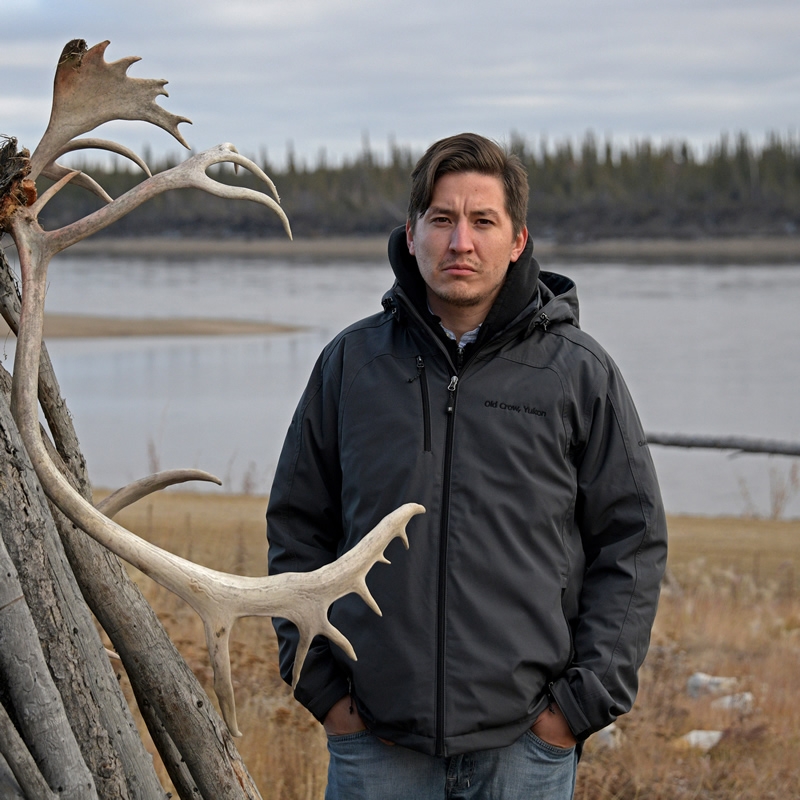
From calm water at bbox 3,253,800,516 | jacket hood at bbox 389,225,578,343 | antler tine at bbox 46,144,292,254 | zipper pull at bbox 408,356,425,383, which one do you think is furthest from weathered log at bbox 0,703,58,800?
calm water at bbox 3,253,800,516

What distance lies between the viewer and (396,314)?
92.7 inches

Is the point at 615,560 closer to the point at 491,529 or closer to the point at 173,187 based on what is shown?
the point at 491,529

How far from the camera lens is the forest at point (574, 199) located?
60812 millimetres

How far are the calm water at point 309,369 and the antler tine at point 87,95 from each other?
462cm

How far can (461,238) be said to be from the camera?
2.19 metres

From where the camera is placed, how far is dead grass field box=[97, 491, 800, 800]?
3635 mm

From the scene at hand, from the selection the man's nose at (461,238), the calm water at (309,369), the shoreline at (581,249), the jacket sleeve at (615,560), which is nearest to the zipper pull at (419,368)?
the man's nose at (461,238)

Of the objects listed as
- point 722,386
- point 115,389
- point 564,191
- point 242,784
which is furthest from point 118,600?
point 564,191

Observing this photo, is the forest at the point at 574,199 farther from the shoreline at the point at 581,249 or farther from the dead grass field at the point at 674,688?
the dead grass field at the point at 674,688

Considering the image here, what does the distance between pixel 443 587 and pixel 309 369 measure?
65.0 feet

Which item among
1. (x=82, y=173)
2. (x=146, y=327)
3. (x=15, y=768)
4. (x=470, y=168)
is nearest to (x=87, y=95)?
(x=82, y=173)

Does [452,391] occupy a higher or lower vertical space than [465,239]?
lower

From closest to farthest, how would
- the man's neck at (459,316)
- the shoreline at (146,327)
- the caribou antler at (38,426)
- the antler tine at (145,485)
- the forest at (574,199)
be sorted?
the caribou antler at (38,426), the man's neck at (459,316), the antler tine at (145,485), the shoreline at (146,327), the forest at (574,199)

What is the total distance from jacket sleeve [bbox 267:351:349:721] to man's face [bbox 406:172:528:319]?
Answer: 0.32 m
